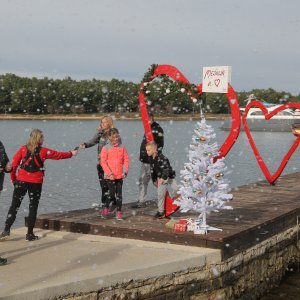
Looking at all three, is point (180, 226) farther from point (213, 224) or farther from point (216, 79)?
point (216, 79)

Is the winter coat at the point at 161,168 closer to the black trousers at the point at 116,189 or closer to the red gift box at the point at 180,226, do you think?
the black trousers at the point at 116,189

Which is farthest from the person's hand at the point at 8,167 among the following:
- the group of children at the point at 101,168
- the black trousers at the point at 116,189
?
the black trousers at the point at 116,189

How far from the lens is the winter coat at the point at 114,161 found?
391 inches

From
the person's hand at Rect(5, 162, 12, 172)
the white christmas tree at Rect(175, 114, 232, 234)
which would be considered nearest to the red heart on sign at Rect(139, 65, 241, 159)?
the white christmas tree at Rect(175, 114, 232, 234)

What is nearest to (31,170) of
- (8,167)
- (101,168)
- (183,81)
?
(8,167)

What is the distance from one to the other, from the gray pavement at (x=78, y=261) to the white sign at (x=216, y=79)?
348 cm

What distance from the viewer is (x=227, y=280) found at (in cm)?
866

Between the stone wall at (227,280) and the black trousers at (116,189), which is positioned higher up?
the black trousers at (116,189)

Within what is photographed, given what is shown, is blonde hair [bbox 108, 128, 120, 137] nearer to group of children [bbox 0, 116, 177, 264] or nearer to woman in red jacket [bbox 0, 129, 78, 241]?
group of children [bbox 0, 116, 177, 264]

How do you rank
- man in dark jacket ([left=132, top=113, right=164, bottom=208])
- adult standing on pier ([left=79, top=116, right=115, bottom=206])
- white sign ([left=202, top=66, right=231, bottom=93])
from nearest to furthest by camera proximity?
adult standing on pier ([left=79, top=116, right=115, bottom=206]) < white sign ([left=202, top=66, right=231, bottom=93]) < man in dark jacket ([left=132, top=113, right=164, bottom=208])

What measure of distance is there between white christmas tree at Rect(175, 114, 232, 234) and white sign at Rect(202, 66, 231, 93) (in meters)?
1.81

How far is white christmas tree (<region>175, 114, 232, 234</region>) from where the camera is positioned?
889 cm

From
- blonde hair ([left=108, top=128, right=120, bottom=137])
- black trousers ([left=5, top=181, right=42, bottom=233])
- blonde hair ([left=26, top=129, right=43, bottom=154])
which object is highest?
blonde hair ([left=108, top=128, right=120, bottom=137])

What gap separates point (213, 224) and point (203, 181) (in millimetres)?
1088
